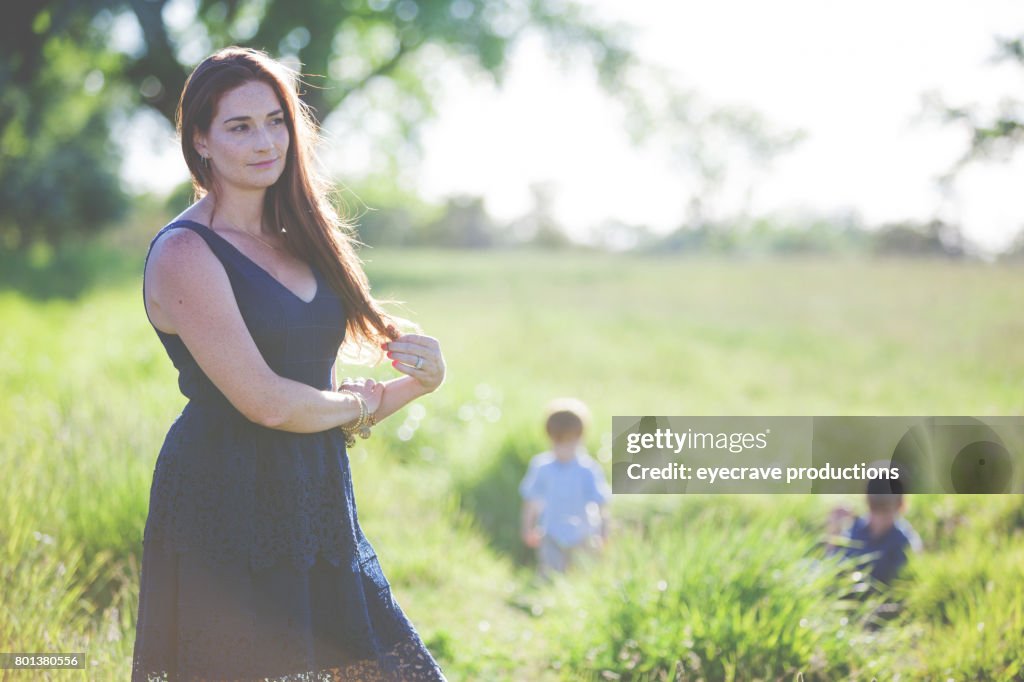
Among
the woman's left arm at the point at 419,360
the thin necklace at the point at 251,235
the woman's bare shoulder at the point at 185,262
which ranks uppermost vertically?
the thin necklace at the point at 251,235

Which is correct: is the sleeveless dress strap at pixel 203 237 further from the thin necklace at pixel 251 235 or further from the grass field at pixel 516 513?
the grass field at pixel 516 513

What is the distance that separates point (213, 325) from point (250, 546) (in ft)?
1.81

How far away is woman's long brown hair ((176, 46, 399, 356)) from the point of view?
2.01 metres

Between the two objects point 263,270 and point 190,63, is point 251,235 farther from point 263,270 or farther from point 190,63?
point 190,63

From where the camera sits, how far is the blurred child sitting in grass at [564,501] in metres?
4.89

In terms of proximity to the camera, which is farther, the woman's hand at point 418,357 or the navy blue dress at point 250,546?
the woman's hand at point 418,357

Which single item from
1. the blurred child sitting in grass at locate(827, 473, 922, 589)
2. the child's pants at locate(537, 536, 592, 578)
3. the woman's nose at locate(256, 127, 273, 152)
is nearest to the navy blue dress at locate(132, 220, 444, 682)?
the woman's nose at locate(256, 127, 273, 152)

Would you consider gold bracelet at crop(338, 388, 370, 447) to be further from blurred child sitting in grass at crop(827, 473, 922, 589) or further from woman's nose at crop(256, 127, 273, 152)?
blurred child sitting in grass at crop(827, 473, 922, 589)

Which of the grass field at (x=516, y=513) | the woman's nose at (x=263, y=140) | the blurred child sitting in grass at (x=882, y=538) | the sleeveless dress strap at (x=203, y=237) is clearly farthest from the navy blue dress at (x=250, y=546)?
the blurred child sitting in grass at (x=882, y=538)

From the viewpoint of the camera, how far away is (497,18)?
19.4 m

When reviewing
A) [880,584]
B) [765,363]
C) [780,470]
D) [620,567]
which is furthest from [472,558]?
[765,363]

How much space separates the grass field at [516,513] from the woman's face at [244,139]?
5.73 ft

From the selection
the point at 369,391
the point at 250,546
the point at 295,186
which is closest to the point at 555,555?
the point at 369,391

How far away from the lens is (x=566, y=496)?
4.92 meters
